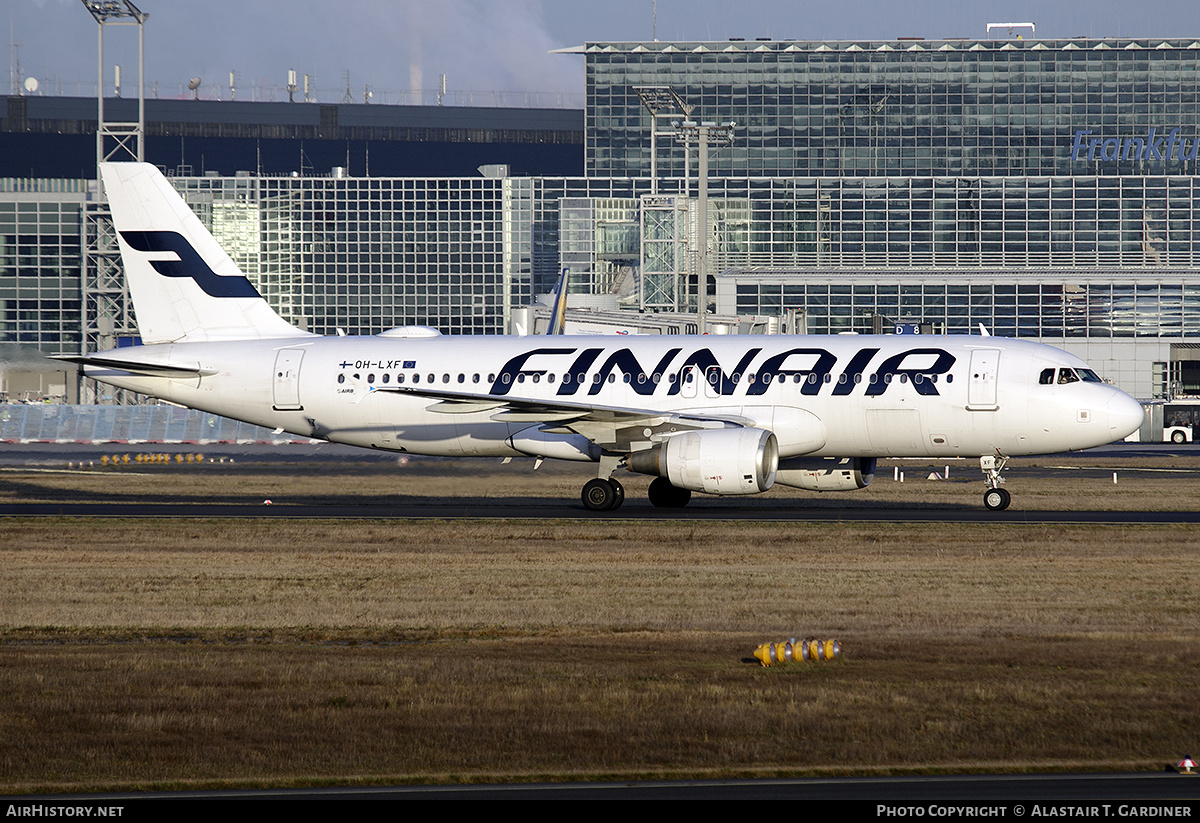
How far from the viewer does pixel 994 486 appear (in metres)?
32.5

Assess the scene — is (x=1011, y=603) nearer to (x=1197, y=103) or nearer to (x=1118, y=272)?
(x=1118, y=272)

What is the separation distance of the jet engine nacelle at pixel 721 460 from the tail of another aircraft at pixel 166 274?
12708 mm

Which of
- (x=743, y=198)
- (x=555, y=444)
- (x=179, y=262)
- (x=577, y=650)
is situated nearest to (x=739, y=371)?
(x=555, y=444)

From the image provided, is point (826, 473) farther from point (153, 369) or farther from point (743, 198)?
point (743, 198)

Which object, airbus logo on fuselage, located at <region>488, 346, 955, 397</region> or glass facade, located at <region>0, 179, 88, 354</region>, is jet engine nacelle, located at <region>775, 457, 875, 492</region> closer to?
airbus logo on fuselage, located at <region>488, 346, 955, 397</region>

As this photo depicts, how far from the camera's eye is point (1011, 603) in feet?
60.8

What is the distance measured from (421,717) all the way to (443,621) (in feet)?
17.9

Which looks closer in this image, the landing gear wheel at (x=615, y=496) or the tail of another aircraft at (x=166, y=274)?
the landing gear wheel at (x=615, y=496)

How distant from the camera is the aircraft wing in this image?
99.4ft

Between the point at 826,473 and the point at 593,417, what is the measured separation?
5987 mm

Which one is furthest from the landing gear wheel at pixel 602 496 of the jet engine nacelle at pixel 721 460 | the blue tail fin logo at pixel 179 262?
the blue tail fin logo at pixel 179 262

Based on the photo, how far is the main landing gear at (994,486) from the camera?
31797 mm

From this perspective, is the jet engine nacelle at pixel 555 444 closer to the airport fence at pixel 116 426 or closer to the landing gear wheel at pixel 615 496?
the landing gear wheel at pixel 615 496

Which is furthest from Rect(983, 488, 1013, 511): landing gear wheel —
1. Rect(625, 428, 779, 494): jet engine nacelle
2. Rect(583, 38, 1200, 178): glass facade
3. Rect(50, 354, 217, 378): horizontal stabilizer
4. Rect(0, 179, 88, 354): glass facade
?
Rect(583, 38, 1200, 178): glass facade
